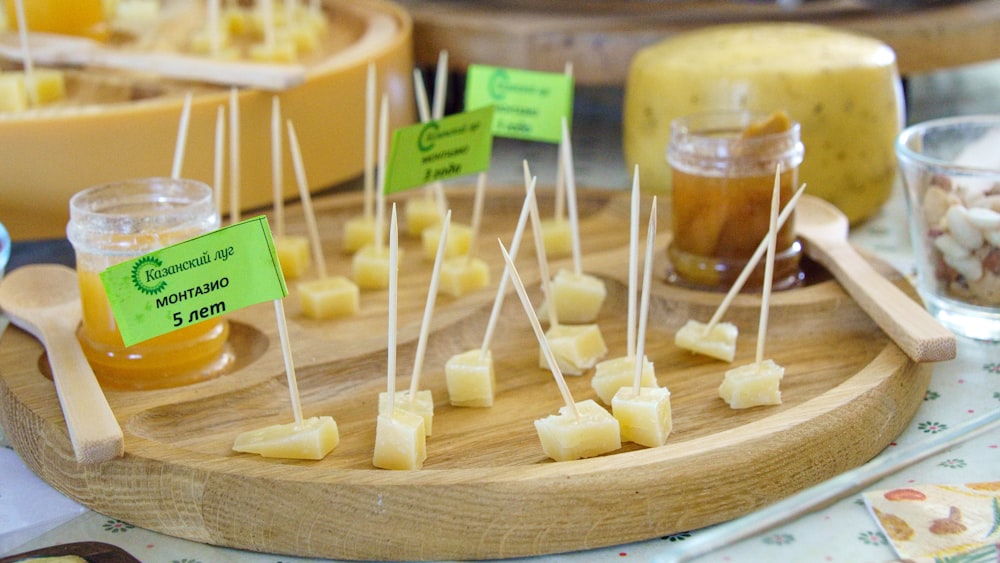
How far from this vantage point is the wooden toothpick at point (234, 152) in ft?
5.11

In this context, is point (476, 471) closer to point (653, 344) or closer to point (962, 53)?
point (653, 344)

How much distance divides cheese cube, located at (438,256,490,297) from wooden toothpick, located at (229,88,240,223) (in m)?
0.32

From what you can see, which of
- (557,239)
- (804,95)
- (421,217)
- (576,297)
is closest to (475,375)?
(576,297)

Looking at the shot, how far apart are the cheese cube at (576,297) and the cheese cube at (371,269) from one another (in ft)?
0.82

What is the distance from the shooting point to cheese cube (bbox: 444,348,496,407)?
1.22 metres

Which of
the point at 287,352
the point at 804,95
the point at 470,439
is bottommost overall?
the point at 470,439

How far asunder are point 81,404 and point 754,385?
70 centimetres

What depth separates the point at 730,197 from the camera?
1.45 meters

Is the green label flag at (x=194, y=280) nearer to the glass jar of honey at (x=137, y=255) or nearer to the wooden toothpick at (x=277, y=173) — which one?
the glass jar of honey at (x=137, y=255)

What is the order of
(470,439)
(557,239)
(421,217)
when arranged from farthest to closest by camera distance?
1. (421,217)
2. (557,239)
3. (470,439)

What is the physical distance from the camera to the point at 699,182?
1466 mm

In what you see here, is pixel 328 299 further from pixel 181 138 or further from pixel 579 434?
pixel 579 434

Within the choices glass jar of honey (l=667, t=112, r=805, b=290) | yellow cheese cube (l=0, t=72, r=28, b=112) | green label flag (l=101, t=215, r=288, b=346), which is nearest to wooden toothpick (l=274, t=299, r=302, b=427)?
green label flag (l=101, t=215, r=288, b=346)

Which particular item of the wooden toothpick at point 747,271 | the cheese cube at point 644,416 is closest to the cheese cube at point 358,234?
the wooden toothpick at point 747,271
